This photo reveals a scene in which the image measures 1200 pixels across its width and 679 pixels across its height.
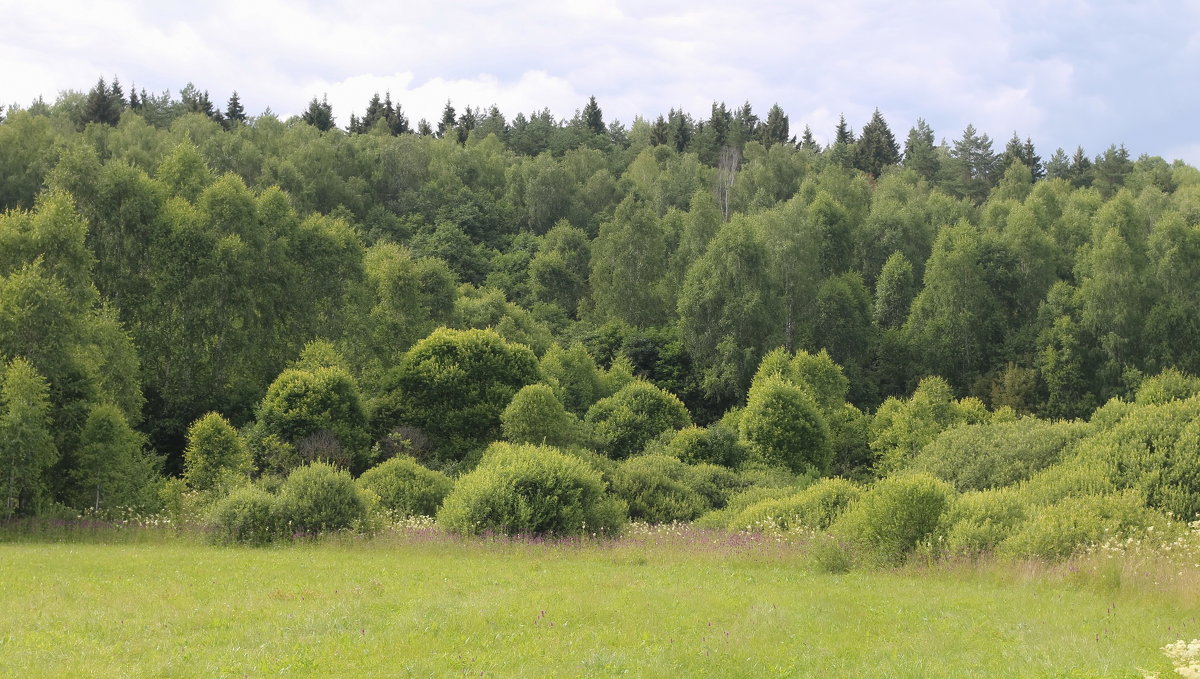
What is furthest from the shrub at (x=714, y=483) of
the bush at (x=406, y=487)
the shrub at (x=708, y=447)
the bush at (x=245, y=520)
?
the bush at (x=245, y=520)

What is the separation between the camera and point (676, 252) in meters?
88.6

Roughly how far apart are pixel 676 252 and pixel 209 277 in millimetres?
45360

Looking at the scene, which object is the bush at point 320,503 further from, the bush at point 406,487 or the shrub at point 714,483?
the shrub at point 714,483

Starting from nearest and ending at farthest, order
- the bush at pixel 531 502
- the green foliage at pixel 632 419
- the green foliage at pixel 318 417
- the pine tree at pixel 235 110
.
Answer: the bush at pixel 531 502 < the green foliage at pixel 318 417 < the green foliage at pixel 632 419 < the pine tree at pixel 235 110

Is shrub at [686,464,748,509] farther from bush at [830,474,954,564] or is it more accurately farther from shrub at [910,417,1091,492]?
bush at [830,474,954,564]

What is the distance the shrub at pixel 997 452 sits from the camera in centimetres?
3331

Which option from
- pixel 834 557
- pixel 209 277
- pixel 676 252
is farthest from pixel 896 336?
pixel 834 557

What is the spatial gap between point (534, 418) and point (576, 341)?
32.0m

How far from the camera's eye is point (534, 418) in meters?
45.9

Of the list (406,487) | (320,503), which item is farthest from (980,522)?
(406,487)

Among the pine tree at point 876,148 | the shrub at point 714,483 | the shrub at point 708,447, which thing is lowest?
the shrub at point 714,483

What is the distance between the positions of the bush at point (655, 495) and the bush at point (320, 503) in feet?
34.6

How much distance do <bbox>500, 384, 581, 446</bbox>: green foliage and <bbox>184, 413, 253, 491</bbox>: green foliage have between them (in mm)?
12331

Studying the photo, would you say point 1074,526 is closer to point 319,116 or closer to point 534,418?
point 534,418
